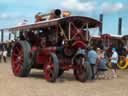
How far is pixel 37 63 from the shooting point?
62.1ft

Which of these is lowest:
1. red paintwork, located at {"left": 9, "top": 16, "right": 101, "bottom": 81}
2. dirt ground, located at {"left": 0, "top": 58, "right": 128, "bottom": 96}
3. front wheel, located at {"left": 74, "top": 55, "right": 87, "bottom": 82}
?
dirt ground, located at {"left": 0, "top": 58, "right": 128, "bottom": 96}

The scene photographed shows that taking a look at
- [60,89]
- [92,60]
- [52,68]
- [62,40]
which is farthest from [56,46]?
[60,89]

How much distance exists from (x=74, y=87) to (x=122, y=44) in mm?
19246

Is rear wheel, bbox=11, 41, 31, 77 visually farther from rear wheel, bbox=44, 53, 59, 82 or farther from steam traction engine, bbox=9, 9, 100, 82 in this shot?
rear wheel, bbox=44, 53, 59, 82

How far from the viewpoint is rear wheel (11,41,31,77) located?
62.4 ft

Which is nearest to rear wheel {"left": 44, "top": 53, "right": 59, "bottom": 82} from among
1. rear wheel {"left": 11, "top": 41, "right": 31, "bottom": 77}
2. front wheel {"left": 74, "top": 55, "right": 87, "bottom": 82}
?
front wheel {"left": 74, "top": 55, "right": 87, "bottom": 82}

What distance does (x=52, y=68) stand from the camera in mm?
17453

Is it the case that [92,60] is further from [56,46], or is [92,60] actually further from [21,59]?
[21,59]

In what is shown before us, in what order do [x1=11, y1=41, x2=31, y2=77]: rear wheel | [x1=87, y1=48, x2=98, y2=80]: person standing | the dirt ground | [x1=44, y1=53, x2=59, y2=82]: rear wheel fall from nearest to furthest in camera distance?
the dirt ground → [x1=44, y1=53, x2=59, y2=82]: rear wheel → [x1=87, y1=48, x2=98, y2=80]: person standing → [x1=11, y1=41, x2=31, y2=77]: rear wheel

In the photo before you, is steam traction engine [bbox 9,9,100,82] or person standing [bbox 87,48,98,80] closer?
steam traction engine [bbox 9,9,100,82]

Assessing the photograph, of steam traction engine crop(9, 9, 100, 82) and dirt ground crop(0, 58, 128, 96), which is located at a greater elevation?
steam traction engine crop(9, 9, 100, 82)

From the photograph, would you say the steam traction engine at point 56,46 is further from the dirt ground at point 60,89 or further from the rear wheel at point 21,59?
the dirt ground at point 60,89

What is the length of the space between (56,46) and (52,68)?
3.72 ft

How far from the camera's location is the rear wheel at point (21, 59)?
19031 mm
